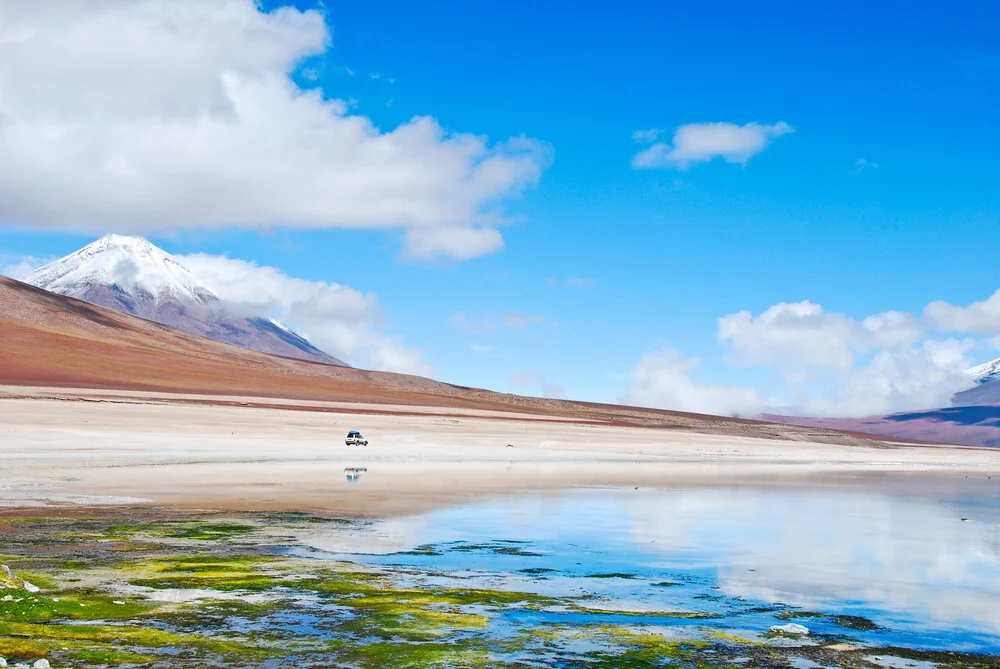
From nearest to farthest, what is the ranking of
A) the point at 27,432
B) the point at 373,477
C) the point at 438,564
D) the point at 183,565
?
1. the point at 183,565
2. the point at 438,564
3. the point at 373,477
4. the point at 27,432

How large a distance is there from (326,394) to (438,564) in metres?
140

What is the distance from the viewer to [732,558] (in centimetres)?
2380

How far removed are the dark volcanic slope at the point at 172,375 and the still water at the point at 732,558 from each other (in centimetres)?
10192

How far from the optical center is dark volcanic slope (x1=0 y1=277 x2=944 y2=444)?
446 ft

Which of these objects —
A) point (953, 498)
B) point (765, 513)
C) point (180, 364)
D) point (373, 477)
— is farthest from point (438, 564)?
point (180, 364)

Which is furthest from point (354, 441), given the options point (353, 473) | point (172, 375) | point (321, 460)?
point (172, 375)

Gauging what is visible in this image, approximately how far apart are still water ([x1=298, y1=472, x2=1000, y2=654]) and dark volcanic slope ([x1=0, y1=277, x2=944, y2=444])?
102m

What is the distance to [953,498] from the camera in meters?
46.3

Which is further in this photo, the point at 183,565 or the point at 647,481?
the point at 647,481

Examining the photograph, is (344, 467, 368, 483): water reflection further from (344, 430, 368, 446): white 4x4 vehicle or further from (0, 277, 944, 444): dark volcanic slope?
(0, 277, 944, 444): dark volcanic slope

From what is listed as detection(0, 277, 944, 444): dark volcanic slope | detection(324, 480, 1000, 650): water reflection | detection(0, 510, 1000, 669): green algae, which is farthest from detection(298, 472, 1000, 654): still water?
detection(0, 277, 944, 444): dark volcanic slope

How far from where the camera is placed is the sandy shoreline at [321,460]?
35.4m

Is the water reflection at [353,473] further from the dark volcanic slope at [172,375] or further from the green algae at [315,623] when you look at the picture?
the dark volcanic slope at [172,375]

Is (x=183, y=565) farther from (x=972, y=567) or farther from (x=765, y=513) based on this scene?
(x=765, y=513)
